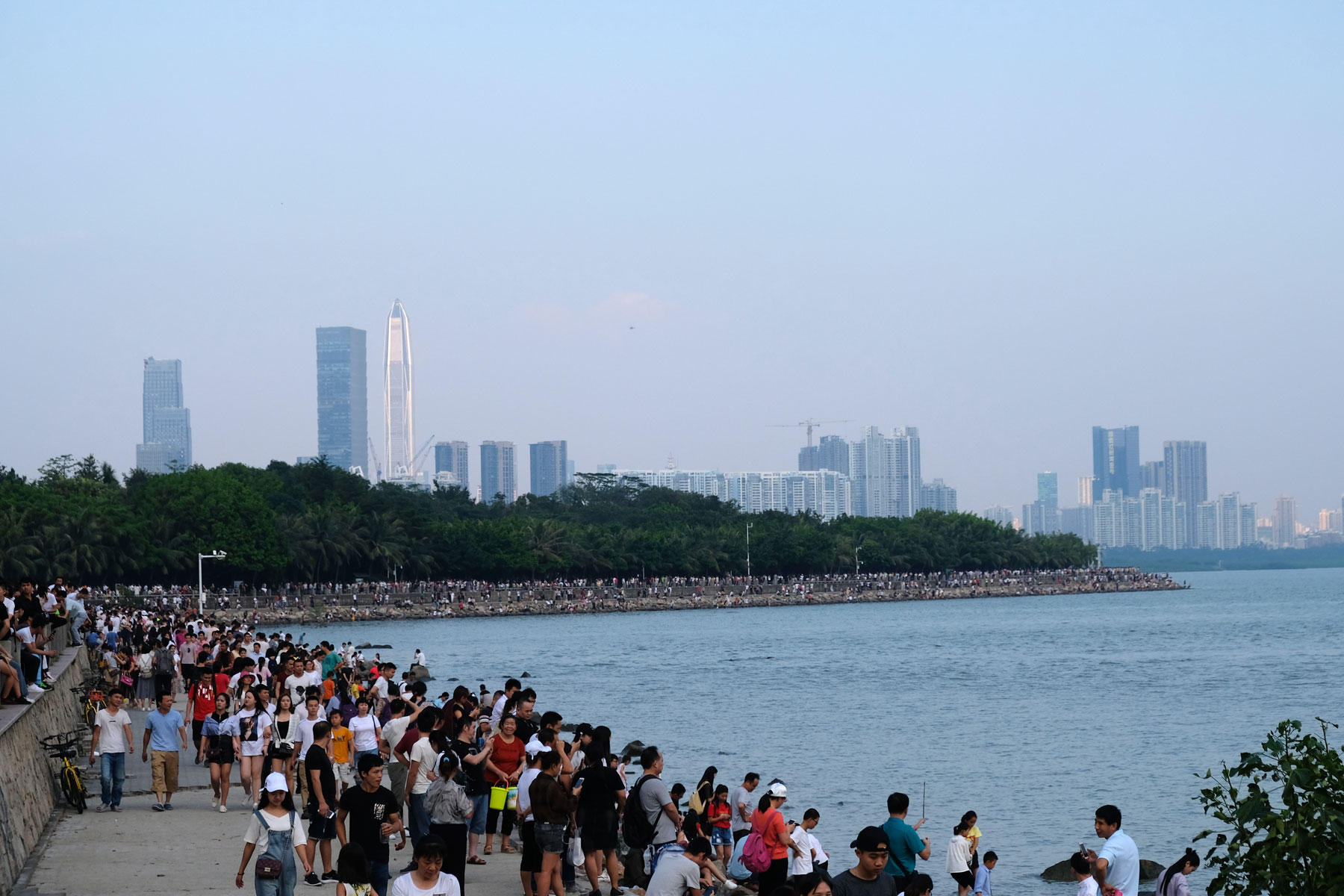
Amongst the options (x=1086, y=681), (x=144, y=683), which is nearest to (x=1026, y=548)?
(x=1086, y=681)

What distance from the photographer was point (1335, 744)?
3281 centimetres

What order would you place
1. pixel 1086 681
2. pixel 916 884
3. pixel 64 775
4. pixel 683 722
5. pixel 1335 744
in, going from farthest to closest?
pixel 1086 681, pixel 683 722, pixel 1335 744, pixel 64 775, pixel 916 884

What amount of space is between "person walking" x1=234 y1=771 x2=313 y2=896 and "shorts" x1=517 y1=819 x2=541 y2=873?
6.96 feet

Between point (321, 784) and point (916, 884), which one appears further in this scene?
point (321, 784)

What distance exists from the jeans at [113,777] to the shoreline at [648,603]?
63.1 metres

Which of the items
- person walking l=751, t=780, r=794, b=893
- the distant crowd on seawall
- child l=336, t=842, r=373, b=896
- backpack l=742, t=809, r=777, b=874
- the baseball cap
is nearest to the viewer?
the baseball cap

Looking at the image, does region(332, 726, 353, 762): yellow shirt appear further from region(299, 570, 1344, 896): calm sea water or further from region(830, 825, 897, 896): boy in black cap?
region(299, 570, 1344, 896): calm sea water

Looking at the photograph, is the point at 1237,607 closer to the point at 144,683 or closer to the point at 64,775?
the point at 144,683

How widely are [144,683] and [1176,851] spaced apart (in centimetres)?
1916

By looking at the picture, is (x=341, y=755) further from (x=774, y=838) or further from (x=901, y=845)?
(x=901, y=845)

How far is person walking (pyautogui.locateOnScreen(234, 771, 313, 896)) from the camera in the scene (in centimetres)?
1073

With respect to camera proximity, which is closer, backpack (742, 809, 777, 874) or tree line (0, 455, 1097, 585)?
backpack (742, 809, 777, 874)

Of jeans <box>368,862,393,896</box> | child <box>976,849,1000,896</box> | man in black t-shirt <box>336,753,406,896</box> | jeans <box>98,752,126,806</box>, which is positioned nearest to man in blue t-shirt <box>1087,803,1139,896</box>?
child <box>976,849,1000,896</box>

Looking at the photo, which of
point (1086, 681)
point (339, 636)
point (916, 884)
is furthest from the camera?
point (339, 636)
